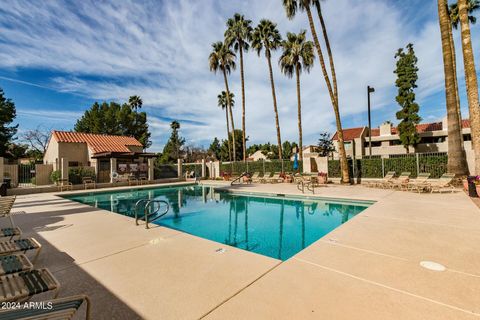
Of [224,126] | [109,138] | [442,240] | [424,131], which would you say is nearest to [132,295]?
[442,240]

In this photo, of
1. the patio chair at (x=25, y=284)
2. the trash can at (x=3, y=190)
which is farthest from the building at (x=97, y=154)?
the patio chair at (x=25, y=284)

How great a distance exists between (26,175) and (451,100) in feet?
100

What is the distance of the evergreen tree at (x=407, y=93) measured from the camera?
1011 inches

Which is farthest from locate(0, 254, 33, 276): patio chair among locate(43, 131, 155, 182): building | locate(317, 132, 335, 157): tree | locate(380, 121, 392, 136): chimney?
locate(380, 121, 392, 136): chimney

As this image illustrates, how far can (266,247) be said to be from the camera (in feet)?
19.0

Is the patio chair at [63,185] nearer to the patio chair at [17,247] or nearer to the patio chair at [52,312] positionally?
the patio chair at [17,247]

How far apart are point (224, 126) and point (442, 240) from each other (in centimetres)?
3676

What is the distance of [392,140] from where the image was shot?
3222cm

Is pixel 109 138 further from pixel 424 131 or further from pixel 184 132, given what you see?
pixel 424 131

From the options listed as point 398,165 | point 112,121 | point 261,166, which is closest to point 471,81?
point 398,165

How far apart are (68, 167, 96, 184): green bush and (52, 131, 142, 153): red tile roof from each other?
18.6 ft

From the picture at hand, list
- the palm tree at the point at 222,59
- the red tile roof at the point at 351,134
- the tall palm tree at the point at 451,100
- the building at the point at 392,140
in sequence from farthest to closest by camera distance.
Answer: the red tile roof at the point at 351,134 < the building at the point at 392,140 < the palm tree at the point at 222,59 < the tall palm tree at the point at 451,100

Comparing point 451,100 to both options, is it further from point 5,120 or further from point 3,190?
point 5,120

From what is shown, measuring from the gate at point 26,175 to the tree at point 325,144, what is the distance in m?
31.0
